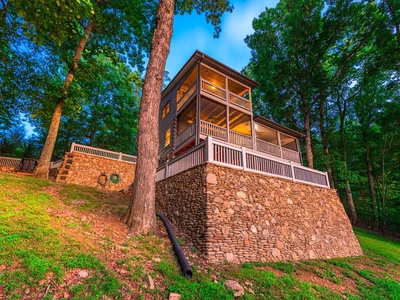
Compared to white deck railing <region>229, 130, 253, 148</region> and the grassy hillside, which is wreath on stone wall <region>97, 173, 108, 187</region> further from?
white deck railing <region>229, 130, 253, 148</region>

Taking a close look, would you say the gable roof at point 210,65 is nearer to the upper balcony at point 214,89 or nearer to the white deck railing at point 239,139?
the upper balcony at point 214,89

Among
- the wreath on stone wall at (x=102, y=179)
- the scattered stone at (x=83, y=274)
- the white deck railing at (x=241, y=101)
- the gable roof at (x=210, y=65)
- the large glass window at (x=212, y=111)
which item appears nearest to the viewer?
the scattered stone at (x=83, y=274)

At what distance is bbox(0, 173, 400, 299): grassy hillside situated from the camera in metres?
2.28

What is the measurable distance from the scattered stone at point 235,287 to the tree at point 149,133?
2057 mm

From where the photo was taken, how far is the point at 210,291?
9.40ft

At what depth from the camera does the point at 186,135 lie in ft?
36.6

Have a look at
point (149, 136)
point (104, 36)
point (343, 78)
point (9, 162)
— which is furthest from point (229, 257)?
point (9, 162)

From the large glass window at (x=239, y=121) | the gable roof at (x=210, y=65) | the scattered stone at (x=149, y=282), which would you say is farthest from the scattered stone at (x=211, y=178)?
the gable roof at (x=210, y=65)

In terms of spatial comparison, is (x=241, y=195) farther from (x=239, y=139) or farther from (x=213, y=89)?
(x=213, y=89)

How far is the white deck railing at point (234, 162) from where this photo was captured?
565 centimetres

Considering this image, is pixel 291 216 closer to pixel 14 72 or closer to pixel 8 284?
pixel 8 284

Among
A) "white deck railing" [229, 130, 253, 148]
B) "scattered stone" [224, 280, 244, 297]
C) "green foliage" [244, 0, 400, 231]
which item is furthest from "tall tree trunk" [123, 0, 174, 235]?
"green foliage" [244, 0, 400, 231]

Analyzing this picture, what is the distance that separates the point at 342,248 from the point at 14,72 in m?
15.2

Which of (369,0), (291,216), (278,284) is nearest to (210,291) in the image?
(278,284)
